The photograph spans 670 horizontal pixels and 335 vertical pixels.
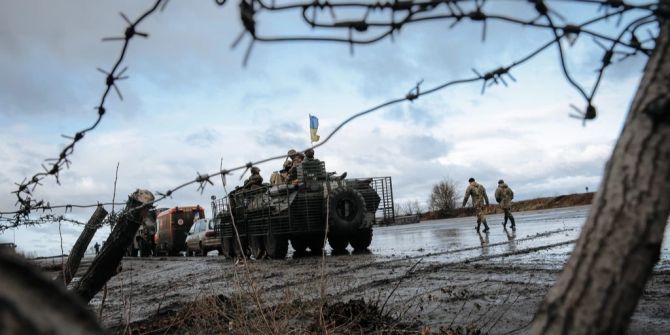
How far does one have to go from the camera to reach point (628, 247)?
1.10 meters

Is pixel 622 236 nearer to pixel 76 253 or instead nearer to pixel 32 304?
pixel 32 304

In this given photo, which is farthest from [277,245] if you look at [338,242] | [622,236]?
[622,236]

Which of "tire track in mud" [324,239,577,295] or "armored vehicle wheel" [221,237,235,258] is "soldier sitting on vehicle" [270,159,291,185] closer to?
"armored vehicle wheel" [221,237,235,258]

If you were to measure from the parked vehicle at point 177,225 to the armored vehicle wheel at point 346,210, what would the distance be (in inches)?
567

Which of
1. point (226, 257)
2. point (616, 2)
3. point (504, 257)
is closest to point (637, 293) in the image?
point (616, 2)

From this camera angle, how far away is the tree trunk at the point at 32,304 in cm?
70

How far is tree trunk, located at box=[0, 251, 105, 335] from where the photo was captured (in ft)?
2.30

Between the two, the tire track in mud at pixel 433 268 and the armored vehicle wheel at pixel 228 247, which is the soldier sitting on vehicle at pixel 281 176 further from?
the tire track in mud at pixel 433 268

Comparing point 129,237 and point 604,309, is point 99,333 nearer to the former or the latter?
point 604,309

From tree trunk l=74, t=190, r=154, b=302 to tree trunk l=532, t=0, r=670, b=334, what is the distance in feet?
9.41

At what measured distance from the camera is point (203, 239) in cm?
2309

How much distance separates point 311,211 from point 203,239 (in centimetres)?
926

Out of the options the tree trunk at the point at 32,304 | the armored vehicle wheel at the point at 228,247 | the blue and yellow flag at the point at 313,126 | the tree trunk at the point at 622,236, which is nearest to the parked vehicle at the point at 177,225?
the armored vehicle wheel at the point at 228,247

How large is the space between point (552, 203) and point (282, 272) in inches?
1966
